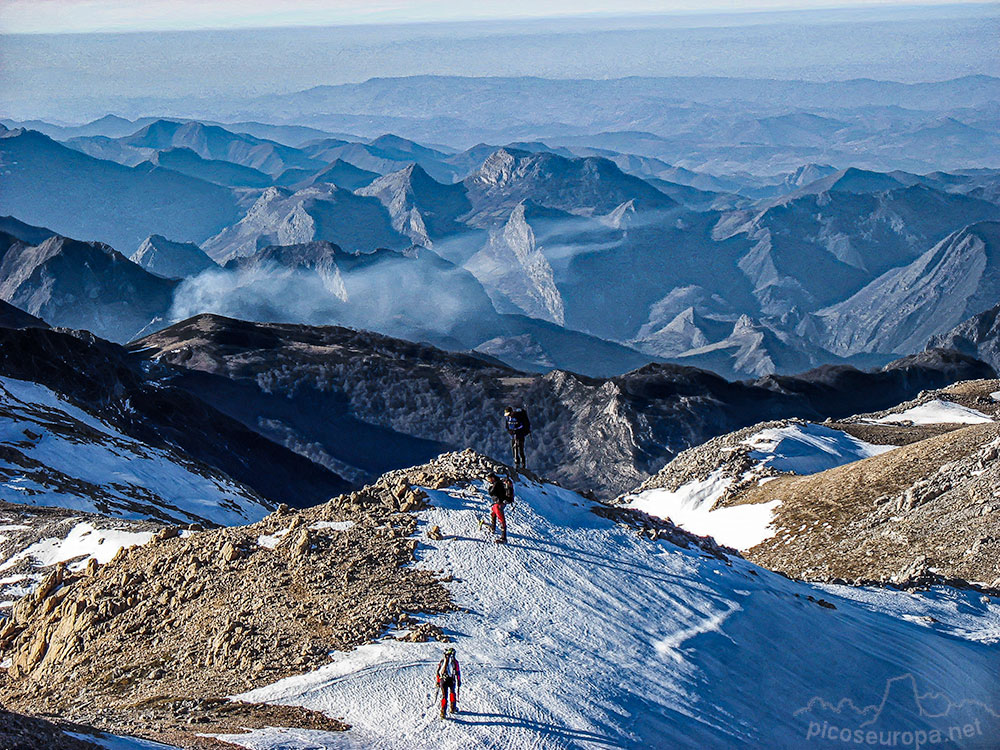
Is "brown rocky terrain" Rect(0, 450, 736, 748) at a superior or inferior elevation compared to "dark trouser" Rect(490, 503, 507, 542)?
inferior

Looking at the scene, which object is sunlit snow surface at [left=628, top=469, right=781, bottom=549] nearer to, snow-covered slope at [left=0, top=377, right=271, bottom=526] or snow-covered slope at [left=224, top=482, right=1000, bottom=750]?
snow-covered slope at [left=224, top=482, right=1000, bottom=750]

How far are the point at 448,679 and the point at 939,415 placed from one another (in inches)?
2958

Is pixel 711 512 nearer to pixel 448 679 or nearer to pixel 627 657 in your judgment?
pixel 627 657

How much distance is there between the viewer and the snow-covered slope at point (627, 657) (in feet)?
Result: 68.3

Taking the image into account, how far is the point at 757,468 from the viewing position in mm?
63156

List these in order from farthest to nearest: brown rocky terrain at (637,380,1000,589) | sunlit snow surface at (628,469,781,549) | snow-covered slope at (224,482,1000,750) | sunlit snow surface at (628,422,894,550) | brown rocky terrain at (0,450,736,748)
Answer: sunlit snow surface at (628,422,894,550), sunlit snow surface at (628,469,781,549), brown rocky terrain at (637,380,1000,589), brown rocky terrain at (0,450,736,748), snow-covered slope at (224,482,1000,750)

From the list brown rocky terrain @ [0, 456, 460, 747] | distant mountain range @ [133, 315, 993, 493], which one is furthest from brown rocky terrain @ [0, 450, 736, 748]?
distant mountain range @ [133, 315, 993, 493]

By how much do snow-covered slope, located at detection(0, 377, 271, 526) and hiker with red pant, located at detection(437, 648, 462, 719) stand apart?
27964 mm

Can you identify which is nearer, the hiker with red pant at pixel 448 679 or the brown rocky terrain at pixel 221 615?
the hiker with red pant at pixel 448 679

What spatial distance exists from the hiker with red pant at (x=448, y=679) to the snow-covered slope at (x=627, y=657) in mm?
284

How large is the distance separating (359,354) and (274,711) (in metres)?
137

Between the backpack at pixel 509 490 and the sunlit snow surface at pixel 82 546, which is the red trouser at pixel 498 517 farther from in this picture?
the sunlit snow surface at pixel 82 546

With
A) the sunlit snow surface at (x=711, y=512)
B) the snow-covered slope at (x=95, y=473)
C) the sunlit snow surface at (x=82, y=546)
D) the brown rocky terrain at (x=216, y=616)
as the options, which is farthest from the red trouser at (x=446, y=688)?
the sunlit snow surface at (x=711, y=512)

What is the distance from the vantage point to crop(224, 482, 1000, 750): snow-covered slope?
68.3ft
